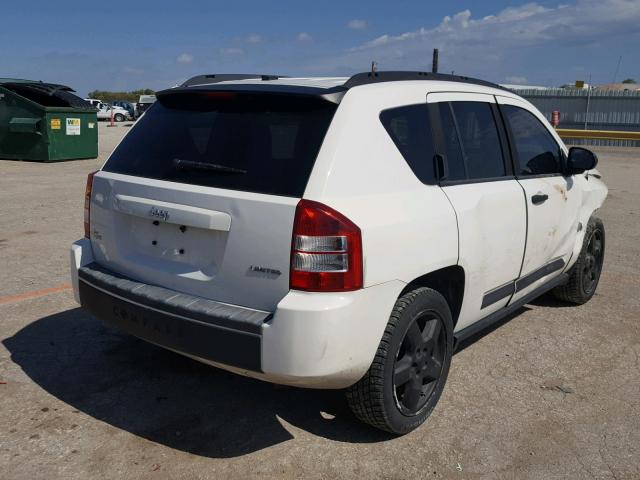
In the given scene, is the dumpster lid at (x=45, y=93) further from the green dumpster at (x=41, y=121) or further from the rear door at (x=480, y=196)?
the rear door at (x=480, y=196)

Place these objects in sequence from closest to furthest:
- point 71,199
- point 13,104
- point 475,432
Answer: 1. point 475,432
2. point 71,199
3. point 13,104

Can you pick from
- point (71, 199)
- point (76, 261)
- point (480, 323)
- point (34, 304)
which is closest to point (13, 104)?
point (71, 199)

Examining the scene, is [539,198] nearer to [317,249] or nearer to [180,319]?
[317,249]

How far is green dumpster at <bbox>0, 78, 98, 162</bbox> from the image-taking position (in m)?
15.4

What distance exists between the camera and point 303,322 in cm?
275

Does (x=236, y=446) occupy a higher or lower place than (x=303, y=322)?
lower

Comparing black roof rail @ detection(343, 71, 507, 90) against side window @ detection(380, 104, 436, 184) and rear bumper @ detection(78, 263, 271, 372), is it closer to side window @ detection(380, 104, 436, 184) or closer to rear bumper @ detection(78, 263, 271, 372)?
side window @ detection(380, 104, 436, 184)

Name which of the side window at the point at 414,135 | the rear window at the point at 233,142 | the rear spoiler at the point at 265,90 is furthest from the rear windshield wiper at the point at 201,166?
the side window at the point at 414,135

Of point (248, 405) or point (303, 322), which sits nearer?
point (303, 322)

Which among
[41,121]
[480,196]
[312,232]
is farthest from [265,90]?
[41,121]

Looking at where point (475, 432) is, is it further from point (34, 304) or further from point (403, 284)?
point (34, 304)

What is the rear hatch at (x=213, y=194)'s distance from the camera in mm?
2896

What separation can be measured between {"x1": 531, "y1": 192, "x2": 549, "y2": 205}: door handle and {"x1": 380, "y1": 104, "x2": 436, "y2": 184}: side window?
1.10 m

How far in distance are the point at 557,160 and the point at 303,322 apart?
292 cm
